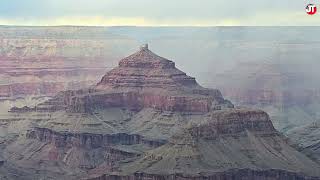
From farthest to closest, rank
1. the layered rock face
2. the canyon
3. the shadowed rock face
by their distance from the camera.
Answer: the layered rock face, the canyon, the shadowed rock face

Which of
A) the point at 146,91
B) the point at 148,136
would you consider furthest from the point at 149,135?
the point at 146,91

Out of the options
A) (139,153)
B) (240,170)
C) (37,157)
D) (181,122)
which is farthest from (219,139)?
(37,157)

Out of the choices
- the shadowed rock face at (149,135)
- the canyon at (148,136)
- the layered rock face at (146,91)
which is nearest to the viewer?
the shadowed rock face at (149,135)

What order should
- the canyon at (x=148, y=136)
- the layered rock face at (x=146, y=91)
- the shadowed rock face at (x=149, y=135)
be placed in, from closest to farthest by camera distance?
1. the shadowed rock face at (x=149, y=135)
2. the canyon at (x=148, y=136)
3. the layered rock face at (x=146, y=91)

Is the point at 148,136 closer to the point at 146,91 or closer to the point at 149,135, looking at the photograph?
the point at 149,135

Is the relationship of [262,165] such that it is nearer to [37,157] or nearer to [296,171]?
[296,171]

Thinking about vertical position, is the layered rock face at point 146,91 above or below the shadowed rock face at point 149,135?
above


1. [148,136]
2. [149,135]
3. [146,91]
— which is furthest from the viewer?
[146,91]

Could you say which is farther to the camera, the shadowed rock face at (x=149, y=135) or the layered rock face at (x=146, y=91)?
the layered rock face at (x=146, y=91)
